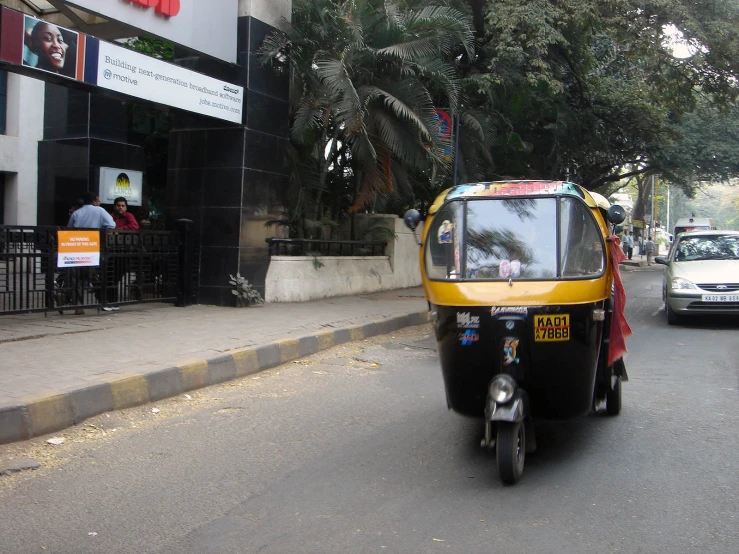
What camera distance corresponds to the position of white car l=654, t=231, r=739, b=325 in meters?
11.5

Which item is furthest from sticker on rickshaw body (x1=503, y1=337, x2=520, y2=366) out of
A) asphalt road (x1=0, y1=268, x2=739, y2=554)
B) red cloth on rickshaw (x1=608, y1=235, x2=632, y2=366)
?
red cloth on rickshaw (x1=608, y1=235, x2=632, y2=366)

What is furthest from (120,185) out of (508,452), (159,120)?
(508,452)

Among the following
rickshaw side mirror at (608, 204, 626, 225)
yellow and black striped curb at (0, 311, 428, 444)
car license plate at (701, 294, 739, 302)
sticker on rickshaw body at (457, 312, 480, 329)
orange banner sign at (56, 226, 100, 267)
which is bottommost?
yellow and black striped curb at (0, 311, 428, 444)

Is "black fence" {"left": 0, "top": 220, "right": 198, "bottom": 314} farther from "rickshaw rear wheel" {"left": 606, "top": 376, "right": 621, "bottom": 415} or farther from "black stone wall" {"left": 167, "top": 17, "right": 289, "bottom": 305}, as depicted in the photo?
"rickshaw rear wheel" {"left": 606, "top": 376, "right": 621, "bottom": 415}

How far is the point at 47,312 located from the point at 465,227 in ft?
23.2

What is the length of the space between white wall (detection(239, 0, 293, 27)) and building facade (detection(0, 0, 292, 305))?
22 mm

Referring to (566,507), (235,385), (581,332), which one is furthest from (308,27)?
(566,507)

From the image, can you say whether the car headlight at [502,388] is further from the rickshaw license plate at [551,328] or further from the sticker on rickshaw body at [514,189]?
the sticker on rickshaw body at [514,189]

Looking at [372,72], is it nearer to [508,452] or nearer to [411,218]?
[411,218]

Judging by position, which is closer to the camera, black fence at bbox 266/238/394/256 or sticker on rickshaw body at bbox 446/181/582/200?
sticker on rickshaw body at bbox 446/181/582/200

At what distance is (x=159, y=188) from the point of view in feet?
54.6

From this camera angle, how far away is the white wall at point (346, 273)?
12609mm

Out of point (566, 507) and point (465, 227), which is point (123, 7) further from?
point (566, 507)

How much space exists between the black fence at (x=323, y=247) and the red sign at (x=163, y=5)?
3.82 m
